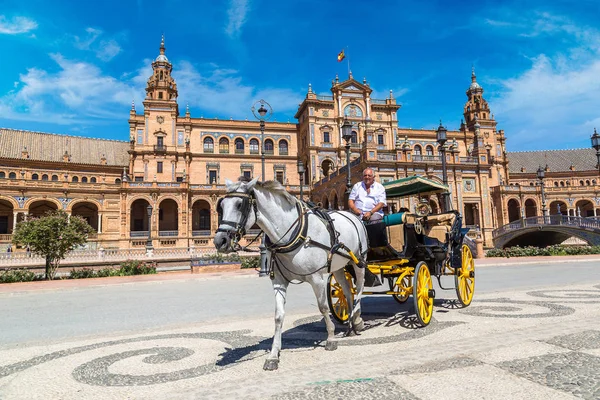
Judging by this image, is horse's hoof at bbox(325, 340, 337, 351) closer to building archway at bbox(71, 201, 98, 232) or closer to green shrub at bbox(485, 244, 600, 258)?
green shrub at bbox(485, 244, 600, 258)

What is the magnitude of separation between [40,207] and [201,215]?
18.6 meters

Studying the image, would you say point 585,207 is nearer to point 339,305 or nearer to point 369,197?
point 369,197

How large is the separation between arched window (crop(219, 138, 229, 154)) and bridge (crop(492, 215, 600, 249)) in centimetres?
3380

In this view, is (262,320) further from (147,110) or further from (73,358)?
(147,110)

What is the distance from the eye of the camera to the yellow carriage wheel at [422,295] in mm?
5398

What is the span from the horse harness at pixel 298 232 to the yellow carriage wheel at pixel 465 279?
2.84 meters

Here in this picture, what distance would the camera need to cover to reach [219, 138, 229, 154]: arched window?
162 feet

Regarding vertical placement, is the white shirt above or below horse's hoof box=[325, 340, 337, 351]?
above

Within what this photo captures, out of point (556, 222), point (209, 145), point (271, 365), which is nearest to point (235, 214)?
point (271, 365)

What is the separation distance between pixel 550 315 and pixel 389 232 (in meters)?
2.96

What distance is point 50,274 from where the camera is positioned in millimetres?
17578

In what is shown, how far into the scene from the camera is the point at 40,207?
43.5 metres

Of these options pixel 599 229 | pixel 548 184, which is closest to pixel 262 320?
pixel 599 229

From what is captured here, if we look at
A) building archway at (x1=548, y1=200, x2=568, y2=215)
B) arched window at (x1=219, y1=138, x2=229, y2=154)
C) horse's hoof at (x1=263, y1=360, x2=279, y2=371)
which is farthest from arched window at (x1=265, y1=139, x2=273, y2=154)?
horse's hoof at (x1=263, y1=360, x2=279, y2=371)
